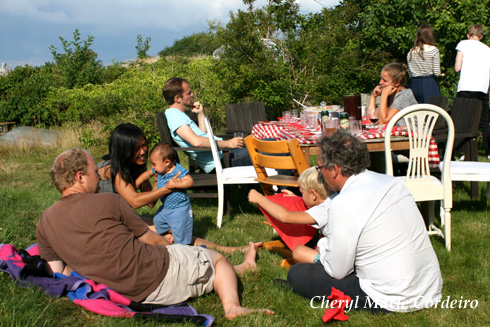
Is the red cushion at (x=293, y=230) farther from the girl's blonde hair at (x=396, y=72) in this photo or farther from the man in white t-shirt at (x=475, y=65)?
the man in white t-shirt at (x=475, y=65)

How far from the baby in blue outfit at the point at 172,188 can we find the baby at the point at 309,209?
2.39ft

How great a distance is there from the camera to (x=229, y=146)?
5.10 m

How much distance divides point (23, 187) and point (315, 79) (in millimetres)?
5773

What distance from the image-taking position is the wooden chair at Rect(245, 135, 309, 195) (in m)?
4.04

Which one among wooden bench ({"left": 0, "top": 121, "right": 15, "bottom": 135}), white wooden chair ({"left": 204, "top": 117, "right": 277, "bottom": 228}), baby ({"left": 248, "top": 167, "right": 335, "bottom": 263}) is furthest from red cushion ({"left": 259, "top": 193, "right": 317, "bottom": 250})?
wooden bench ({"left": 0, "top": 121, "right": 15, "bottom": 135})

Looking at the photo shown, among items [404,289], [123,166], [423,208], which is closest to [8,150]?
[123,166]

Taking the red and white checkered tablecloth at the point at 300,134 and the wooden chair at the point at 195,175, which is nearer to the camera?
the red and white checkered tablecloth at the point at 300,134

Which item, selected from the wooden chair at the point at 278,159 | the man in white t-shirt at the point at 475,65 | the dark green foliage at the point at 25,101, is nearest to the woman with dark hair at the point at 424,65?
the man in white t-shirt at the point at 475,65

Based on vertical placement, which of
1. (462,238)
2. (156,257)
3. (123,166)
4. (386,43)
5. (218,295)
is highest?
(386,43)

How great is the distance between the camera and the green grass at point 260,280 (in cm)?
273

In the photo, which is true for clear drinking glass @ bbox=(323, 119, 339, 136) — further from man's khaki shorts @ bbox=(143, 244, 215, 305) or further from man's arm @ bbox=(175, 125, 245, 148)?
man's khaki shorts @ bbox=(143, 244, 215, 305)

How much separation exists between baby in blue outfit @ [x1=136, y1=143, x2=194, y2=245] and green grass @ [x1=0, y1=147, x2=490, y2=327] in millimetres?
497

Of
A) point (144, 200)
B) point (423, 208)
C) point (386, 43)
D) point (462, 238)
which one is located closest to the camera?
point (144, 200)

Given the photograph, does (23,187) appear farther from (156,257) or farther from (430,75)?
(430,75)
